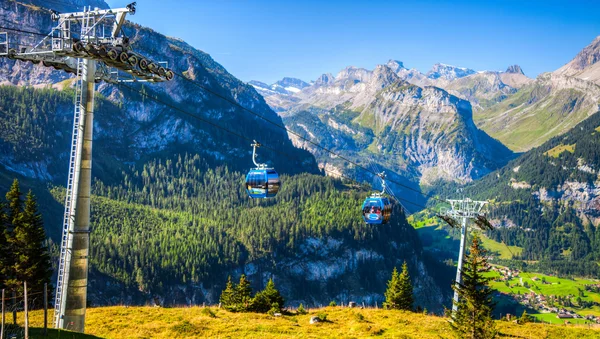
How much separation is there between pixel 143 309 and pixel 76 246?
21396mm

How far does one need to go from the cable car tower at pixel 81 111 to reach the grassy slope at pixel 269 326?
26.8 feet

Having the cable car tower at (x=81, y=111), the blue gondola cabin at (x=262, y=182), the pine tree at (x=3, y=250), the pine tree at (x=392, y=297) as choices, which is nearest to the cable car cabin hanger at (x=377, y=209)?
the blue gondola cabin at (x=262, y=182)

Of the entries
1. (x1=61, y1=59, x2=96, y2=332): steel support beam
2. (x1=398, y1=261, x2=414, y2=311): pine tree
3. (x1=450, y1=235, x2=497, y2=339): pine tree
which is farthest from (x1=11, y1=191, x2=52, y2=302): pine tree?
(x1=398, y1=261, x2=414, y2=311): pine tree

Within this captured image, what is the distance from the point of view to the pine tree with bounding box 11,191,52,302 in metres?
55.3

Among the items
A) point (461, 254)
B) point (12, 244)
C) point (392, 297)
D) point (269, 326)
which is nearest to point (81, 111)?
point (269, 326)

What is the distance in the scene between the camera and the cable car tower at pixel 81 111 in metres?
27.5

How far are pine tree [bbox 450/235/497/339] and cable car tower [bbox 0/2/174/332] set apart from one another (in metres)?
28.9

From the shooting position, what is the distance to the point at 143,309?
47344 mm

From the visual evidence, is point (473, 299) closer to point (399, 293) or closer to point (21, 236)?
point (399, 293)

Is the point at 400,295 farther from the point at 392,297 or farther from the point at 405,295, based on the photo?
the point at 392,297

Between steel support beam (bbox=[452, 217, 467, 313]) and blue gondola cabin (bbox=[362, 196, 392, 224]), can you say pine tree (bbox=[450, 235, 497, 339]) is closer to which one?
steel support beam (bbox=[452, 217, 467, 313])

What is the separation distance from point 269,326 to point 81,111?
24.3 meters

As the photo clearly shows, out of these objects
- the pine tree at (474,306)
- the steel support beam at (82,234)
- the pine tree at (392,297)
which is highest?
the steel support beam at (82,234)

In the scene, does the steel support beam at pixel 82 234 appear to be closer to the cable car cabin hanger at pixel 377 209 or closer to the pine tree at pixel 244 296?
the pine tree at pixel 244 296
